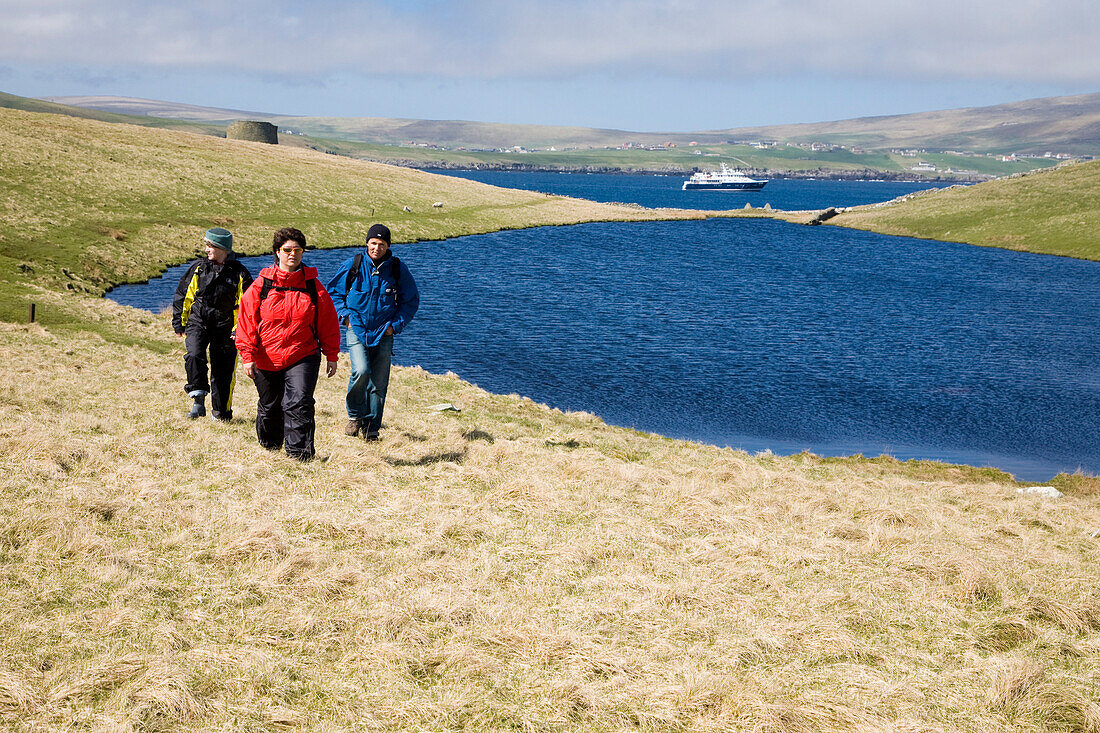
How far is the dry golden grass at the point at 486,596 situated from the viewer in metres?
5.70

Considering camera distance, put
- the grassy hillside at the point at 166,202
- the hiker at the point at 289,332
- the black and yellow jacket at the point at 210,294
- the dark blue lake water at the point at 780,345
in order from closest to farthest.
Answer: the hiker at the point at 289,332
the black and yellow jacket at the point at 210,294
the dark blue lake water at the point at 780,345
the grassy hillside at the point at 166,202

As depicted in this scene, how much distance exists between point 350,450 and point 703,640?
21.5 ft

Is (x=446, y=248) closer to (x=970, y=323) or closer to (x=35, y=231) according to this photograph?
(x=35, y=231)

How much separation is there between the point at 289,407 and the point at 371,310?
7.39 ft

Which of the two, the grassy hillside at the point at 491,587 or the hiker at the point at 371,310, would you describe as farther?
the hiker at the point at 371,310

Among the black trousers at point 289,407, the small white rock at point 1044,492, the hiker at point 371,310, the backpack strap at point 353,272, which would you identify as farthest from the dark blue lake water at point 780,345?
the black trousers at point 289,407

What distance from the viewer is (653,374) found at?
31.8m

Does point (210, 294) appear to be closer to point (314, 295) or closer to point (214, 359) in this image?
point (214, 359)

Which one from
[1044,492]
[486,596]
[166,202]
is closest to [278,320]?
[486,596]

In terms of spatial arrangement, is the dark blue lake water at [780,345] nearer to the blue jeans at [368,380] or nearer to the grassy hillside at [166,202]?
the grassy hillside at [166,202]

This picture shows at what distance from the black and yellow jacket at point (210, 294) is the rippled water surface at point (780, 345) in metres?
14.8

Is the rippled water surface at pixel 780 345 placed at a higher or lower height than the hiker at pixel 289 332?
lower

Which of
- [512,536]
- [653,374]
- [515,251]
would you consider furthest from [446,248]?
[512,536]

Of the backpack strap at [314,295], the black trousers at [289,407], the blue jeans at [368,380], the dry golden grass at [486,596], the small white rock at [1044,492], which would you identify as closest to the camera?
the dry golden grass at [486,596]
